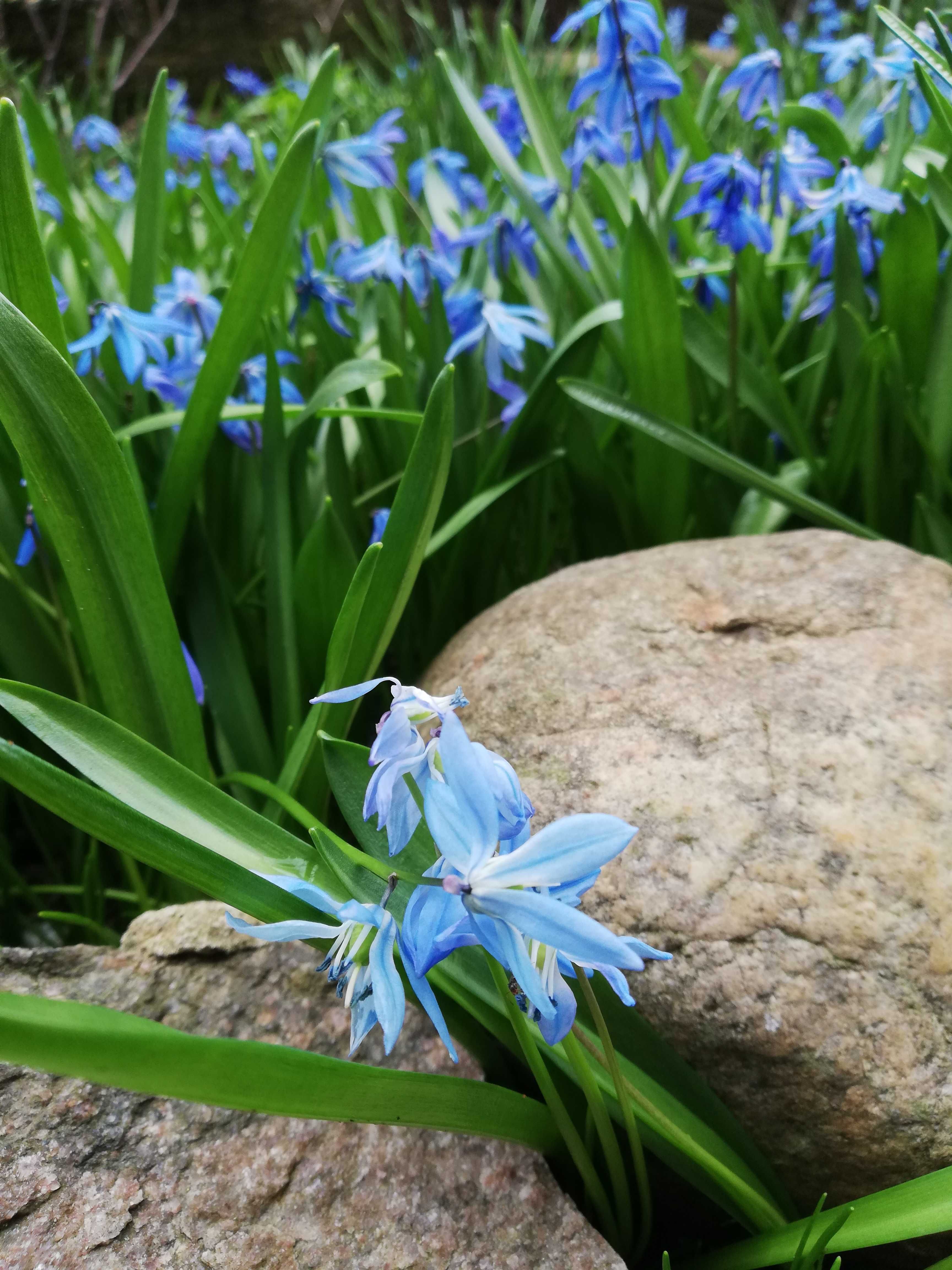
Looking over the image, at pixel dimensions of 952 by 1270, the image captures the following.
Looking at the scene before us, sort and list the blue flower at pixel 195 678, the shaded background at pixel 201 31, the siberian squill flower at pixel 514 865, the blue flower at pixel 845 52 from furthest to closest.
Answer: the shaded background at pixel 201 31
the blue flower at pixel 845 52
the blue flower at pixel 195 678
the siberian squill flower at pixel 514 865

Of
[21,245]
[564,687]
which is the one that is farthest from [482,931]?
[21,245]

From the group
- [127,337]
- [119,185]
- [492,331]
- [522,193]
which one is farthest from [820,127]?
[119,185]

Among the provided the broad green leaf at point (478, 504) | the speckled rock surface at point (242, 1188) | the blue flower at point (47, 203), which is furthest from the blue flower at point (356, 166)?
the speckled rock surface at point (242, 1188)

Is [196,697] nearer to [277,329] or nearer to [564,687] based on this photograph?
[564,687]

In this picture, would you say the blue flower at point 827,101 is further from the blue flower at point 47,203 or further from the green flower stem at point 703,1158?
the green flower stem at point 703,1158

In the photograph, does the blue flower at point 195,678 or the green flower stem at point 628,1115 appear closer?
the green flower stem at point 628,1115

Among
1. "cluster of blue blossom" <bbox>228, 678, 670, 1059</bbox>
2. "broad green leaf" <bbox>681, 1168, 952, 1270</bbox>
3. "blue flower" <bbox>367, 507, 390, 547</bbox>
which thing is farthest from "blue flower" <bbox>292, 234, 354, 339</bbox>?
"broad green leaf" <bbox>681, 1168, 952, 1270</bbox>

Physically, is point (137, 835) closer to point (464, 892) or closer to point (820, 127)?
point (464, 892)
